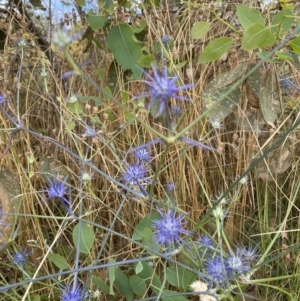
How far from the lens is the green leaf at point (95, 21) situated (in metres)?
1.16

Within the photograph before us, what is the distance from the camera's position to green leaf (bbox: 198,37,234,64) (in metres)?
0.86

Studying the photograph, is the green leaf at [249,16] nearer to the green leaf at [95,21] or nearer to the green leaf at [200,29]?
the green leaf at [200,29]

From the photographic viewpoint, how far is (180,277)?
90 centimetres

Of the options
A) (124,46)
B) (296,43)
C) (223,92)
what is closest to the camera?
(296,43)

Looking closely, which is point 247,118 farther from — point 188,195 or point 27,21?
point 27,21

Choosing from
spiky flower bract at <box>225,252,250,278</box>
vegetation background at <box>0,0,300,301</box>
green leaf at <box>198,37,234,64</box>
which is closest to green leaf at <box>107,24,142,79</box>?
vegetation background at <box>0,0,300,301</box>

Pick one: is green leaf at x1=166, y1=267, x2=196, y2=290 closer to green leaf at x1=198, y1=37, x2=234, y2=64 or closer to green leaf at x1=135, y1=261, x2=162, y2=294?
green leaf at x1=135, y1=261, x2=162, y2=294

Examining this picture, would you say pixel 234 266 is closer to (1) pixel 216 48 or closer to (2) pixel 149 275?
(2) pixel 149 275

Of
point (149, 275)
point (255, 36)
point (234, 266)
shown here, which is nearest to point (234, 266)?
point (234, 266)

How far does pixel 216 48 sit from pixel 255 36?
9 cm

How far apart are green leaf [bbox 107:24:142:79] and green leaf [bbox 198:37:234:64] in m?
0.30

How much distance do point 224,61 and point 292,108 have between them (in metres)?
0.24

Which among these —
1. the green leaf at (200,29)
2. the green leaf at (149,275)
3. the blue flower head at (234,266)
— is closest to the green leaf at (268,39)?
the green leaf at (200,29)

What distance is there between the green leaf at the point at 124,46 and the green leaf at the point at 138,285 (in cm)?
50
